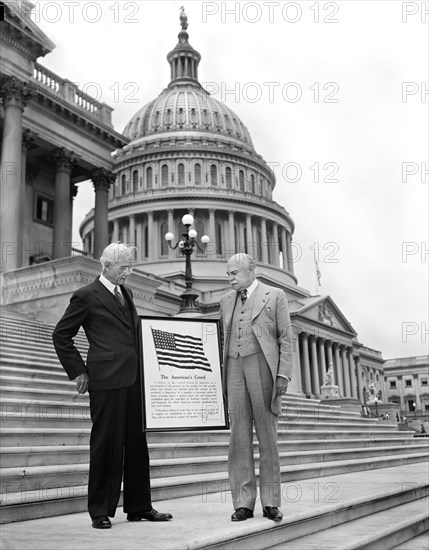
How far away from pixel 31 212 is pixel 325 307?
37.4m

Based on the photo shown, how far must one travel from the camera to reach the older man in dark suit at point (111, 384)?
4945 mm

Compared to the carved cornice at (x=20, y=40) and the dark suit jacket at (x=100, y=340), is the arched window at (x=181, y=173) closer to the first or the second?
the carved cornice at (x=20, y=40)

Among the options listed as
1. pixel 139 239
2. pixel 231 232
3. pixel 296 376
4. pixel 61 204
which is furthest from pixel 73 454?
pixel 231 232

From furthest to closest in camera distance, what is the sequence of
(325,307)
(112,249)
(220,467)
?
(325,307) < (220,467) < (112,249)

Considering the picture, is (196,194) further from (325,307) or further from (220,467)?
(220,467)

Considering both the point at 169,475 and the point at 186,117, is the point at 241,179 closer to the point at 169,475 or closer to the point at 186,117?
the point at 186,117

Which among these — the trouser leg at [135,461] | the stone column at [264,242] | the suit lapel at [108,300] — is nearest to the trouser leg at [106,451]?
the trouser leg at [135,461]

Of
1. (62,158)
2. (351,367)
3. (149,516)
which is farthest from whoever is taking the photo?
(351,367)

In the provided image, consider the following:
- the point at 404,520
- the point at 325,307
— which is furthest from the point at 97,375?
the point at 325,307

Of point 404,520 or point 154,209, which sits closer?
point 404,520

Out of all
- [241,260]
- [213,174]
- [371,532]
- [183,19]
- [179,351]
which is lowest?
[371,532]

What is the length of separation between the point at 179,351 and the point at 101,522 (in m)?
1.42

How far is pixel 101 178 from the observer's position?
33781mm

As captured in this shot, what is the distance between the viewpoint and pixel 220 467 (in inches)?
332
